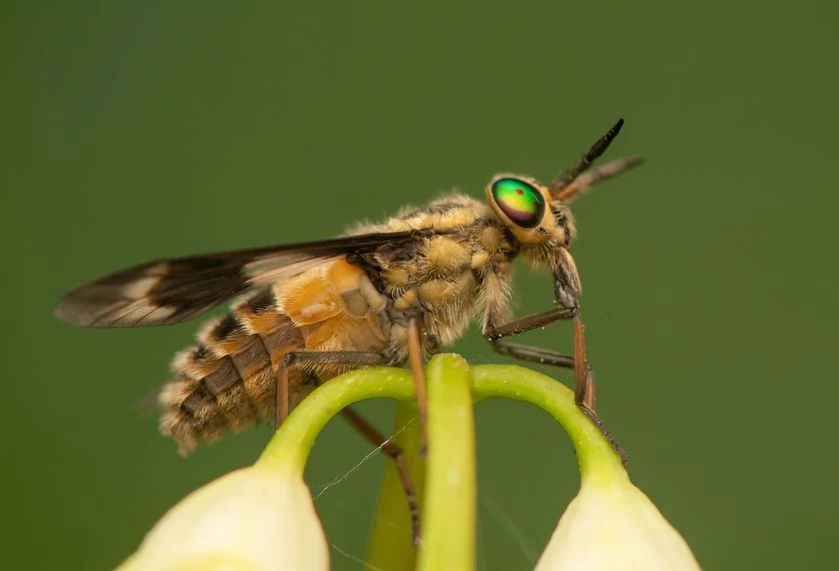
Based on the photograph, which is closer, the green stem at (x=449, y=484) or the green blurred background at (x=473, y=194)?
the green stem at (x=449, y=484)

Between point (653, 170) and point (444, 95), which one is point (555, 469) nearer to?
point (653, 170)

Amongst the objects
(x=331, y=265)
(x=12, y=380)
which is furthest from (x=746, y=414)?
(x=12, y=380)

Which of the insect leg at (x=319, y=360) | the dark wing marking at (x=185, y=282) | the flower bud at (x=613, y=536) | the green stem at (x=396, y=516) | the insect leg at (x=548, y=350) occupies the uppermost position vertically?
the dark wing marking at (x=185, y=282)

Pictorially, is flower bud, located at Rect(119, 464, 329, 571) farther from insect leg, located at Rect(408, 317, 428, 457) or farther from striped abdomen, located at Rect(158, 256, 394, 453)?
striped abdomen, located at Rect(158, 256, 394, 453)

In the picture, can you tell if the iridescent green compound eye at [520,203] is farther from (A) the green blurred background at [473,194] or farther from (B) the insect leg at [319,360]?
(A) the green blurred background at [473,194]

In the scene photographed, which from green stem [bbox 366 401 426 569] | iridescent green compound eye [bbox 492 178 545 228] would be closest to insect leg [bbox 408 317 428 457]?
green stem [bbox 366 401 426 569]

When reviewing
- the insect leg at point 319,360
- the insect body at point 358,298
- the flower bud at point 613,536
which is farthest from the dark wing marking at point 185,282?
the flower bud at point 613,536
